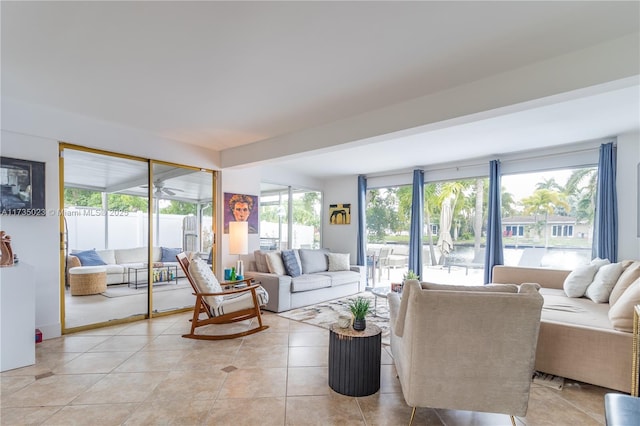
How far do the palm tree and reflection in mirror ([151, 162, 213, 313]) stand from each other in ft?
17.5

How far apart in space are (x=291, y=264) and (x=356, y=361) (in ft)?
9.99

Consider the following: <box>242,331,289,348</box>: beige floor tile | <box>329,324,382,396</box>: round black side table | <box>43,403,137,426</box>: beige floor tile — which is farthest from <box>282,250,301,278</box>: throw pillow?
<box>43,403,137,426</box>: beige floor tile

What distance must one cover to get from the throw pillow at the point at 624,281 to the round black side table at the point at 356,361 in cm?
265

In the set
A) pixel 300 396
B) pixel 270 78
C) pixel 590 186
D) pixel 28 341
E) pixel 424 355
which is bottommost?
pixel 300 396

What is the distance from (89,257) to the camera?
12.8 ft

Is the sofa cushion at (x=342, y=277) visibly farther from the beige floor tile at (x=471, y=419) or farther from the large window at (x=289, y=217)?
the beige floor tile at (x=471, y=419)

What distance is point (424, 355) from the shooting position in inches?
72.9

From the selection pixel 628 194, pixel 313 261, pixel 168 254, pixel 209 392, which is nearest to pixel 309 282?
pixel 313 261

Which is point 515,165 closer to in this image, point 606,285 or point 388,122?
point 606,285

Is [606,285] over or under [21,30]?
→ under

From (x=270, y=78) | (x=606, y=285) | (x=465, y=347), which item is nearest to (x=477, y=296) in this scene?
(x=465, y=347)

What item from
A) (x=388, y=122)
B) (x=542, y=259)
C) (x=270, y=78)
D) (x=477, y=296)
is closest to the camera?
(x=477, y=296)

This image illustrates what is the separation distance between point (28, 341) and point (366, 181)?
6100 mm

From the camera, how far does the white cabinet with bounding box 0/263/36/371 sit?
271cm
